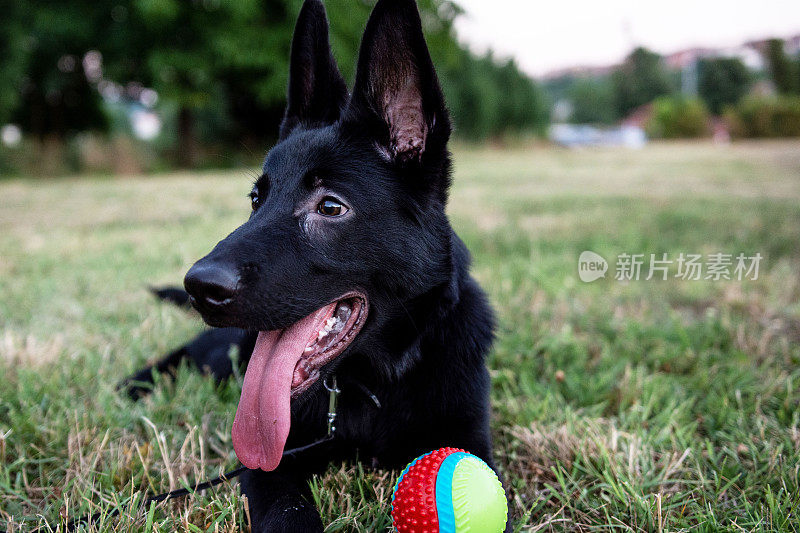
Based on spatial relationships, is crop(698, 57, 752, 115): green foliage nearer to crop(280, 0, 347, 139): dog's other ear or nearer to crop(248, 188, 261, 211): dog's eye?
crop(280, 0, 347, 139): dog's other ear

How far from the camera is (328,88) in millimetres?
2143

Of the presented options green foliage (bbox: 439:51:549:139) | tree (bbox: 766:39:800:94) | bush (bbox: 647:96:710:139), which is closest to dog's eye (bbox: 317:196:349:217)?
green foliage (bbox: 439:51:549:139)

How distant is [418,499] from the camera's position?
4.47 ft

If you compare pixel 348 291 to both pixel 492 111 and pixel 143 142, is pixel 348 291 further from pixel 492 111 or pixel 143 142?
pixel 492 111

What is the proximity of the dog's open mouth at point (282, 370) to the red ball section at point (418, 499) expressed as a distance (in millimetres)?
331

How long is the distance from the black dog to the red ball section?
9.0 inches

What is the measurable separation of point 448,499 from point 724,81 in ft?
166

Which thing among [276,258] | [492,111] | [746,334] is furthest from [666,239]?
[492,111]

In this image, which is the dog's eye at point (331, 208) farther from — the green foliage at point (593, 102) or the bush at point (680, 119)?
the green foliage at point (593, 102)

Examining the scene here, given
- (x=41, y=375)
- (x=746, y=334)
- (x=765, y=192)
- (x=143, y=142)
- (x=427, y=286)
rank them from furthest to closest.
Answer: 1. (x=143, y=142)
2. (x=765, y=192)
3. (x=746, y=334)
4. (x=41, y=375)
5. (x=427, y=286)

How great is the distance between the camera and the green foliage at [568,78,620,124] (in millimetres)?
62841

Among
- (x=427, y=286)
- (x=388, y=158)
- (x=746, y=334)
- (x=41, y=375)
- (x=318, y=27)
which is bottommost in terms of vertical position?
(x=746, y=334)

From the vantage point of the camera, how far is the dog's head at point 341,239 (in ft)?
4.92

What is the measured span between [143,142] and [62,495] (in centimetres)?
1691
